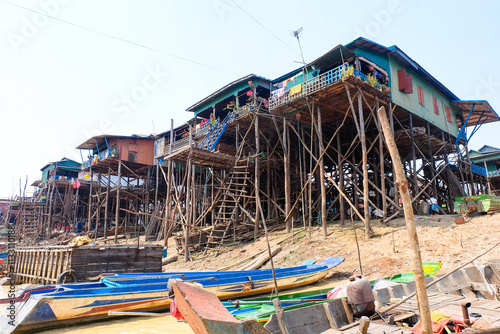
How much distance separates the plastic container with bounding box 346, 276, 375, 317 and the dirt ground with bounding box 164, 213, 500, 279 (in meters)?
5.16

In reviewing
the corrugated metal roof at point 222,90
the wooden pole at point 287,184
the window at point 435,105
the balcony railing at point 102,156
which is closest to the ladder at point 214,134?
the corrugated metal roof at point 222,90

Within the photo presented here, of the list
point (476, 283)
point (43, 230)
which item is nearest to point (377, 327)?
point (476, 283)

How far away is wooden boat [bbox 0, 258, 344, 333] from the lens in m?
6.27

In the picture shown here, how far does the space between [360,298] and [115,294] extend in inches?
207

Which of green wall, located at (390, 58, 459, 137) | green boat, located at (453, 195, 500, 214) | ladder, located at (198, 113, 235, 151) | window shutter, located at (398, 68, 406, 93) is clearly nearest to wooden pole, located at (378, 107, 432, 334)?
green boat, located at (453, 195, 500, 214)

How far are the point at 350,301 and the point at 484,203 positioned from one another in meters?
11.7

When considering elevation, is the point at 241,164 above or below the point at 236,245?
above

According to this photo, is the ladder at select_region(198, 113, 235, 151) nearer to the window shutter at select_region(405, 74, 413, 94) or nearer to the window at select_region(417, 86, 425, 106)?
the window shutter at select_region(405, 74, 413, 94)

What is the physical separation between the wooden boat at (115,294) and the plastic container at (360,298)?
400cm

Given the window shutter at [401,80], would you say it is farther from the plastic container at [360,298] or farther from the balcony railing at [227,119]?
the plastic container at [360,298]

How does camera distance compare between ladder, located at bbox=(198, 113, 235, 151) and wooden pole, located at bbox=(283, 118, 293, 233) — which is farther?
ladder, located at bbox=(198, 113, 235, 151)

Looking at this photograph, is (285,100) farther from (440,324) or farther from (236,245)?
(440,324)

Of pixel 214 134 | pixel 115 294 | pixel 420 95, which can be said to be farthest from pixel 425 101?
pixel 115 294

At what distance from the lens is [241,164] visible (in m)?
19.4
